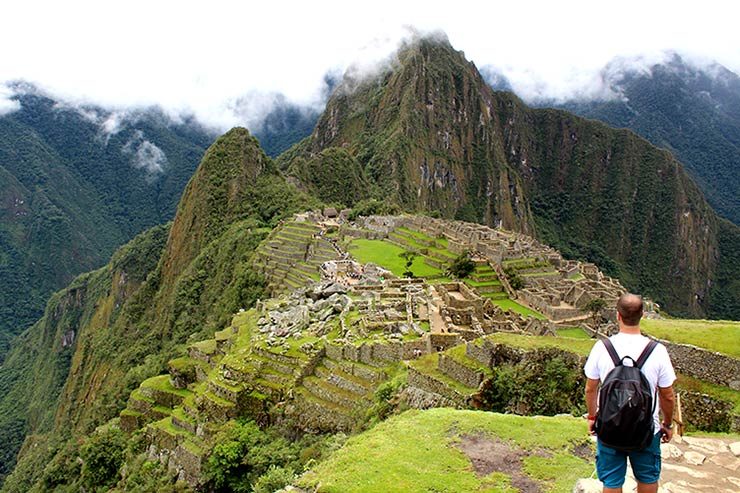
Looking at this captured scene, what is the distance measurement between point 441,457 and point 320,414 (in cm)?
881

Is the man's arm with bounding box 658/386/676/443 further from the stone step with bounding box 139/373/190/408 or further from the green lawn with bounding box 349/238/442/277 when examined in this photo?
the green lawn with bounding box 349/238/442/277

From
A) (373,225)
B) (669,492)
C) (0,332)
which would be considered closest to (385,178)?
(373,225)

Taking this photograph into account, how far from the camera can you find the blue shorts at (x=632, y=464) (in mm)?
6230

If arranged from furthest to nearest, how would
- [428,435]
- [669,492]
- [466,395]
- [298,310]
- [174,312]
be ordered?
[174,312], [298,310], [466,395], [428,435], [669,492]

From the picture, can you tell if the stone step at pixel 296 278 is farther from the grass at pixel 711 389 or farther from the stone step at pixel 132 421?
the grass at pixel 711 389

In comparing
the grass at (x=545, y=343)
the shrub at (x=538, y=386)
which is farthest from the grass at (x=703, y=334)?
the shrub at (x=538, y=386)

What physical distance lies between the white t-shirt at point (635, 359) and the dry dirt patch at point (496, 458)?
12.0 feet

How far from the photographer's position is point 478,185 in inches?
7790

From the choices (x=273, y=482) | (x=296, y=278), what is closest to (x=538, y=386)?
(x=273, y=482)

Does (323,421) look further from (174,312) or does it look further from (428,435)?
(174,312)

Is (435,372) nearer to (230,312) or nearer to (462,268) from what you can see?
(230,312)

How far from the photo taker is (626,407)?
5.82m

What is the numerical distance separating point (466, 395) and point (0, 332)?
176 metres

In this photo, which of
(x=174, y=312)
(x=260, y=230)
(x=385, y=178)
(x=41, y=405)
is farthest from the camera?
(x=385, y=178)
